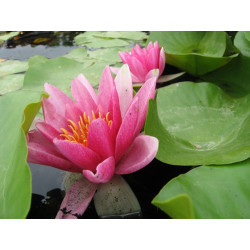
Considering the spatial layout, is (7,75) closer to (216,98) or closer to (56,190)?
(56,190)

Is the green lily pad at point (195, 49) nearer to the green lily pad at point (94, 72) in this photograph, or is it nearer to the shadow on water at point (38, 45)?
the green lily pad at point (94, 72)

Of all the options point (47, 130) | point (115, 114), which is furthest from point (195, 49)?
point (47, 130)

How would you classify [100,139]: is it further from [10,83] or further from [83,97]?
[10,83]

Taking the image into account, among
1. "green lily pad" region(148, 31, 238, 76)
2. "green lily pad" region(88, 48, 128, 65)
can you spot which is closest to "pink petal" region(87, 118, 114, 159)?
"green lily pad" region(148, 31, 238, 76)

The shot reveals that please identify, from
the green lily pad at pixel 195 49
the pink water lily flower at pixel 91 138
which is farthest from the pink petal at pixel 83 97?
the green lily pad at pixel 195 49
